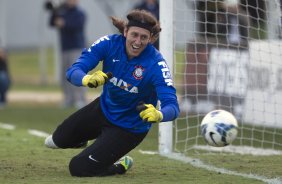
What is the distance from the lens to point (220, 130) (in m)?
9.48

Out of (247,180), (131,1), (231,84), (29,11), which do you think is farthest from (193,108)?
(29,11)

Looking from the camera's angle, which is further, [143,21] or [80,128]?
[80,128]

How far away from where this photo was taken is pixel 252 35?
15.0 m

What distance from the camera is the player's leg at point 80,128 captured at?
30.0ft

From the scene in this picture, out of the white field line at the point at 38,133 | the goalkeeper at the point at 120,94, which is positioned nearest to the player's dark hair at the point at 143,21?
the goalkeeper at the point at 120,94

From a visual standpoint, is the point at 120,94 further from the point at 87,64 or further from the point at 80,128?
the point at 80,128

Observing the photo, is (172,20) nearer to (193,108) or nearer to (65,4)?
(193,108)

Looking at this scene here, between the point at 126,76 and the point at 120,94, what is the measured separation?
0.21 meters

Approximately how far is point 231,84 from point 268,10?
229 centimetres

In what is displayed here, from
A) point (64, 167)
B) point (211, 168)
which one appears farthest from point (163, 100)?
point (64, 167)

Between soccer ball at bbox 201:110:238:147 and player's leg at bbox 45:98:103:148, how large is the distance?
1.18m

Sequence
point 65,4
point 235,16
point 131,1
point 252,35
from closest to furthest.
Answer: point 235,16 → point 252,35 → point 65,4 → point 131,1

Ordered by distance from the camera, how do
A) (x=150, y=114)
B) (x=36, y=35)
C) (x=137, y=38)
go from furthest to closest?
(x=36, y=35) → (x=137, y=38) → (x=150, y=114)

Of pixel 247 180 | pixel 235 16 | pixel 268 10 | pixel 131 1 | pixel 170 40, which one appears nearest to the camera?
pixel 247 180
